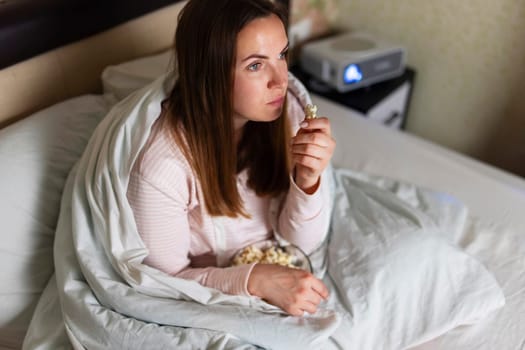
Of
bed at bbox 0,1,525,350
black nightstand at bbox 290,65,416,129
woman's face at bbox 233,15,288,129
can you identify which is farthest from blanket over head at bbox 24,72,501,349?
black nightstand at bbox 290,65,416,129

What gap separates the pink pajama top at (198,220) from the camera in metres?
0.79

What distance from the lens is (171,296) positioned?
0.79m

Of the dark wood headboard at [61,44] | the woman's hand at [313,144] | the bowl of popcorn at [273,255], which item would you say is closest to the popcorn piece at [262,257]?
the bowl of popcorn at [273,255]

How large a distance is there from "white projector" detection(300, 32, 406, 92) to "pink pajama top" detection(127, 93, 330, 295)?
656 mm

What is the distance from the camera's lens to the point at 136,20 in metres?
1.18

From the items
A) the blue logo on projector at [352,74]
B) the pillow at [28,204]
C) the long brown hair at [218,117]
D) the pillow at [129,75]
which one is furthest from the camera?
the blue logo on projector at [352,74]

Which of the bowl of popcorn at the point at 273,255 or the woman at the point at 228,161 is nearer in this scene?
the woman at the point at 228,161

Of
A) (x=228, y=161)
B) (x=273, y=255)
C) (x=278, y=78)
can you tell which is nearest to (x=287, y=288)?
(x=273, y=255)

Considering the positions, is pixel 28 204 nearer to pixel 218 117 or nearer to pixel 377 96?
pixel 218 117

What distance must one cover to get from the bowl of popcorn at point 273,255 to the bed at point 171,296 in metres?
0.06

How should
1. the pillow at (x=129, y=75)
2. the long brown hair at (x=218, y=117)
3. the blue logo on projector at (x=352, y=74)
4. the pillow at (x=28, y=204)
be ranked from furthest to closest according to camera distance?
the blue logo on projector at (x=352, y=74), the pillow at (x=129, y=75), the pillow at (x=28, y=204), the long brown hair at (x=218, y=117)

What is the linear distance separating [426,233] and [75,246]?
0.65 m

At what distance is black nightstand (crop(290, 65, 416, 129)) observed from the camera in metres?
1.60

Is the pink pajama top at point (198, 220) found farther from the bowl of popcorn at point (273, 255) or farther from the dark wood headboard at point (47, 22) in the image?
the dark wood headboard at point (47, 22)
